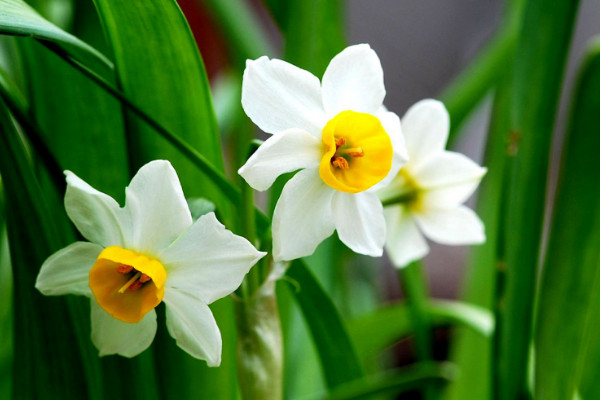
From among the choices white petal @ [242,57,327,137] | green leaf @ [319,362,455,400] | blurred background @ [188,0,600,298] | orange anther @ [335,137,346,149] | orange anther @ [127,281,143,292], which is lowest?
green leaf @ [319,362,455,400]

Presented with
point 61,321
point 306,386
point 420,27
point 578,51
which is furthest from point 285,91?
point 578,51

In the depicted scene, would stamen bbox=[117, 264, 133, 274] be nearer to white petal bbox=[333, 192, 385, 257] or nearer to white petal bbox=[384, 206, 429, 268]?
white petal bbox=[333, 192, 385, 257]

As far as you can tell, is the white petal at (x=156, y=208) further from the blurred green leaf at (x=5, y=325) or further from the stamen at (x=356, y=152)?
the blurred green leaf at (x=5, y=325)

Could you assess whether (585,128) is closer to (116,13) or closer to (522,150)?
(522,150)

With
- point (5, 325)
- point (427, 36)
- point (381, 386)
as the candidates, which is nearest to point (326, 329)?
point (381, 386)

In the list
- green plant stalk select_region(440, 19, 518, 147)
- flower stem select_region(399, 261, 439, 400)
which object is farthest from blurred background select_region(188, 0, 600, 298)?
flower stem select_region(399, 261, 439, 400)

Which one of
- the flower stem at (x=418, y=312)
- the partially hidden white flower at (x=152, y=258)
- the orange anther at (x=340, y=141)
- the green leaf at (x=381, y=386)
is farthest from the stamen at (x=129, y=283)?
the flower stem at (x=418, y=312)
